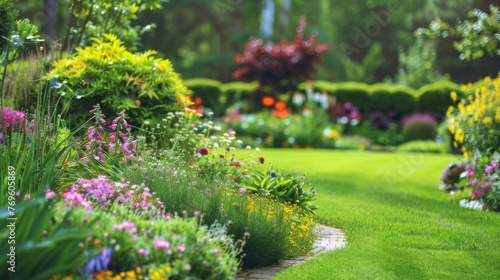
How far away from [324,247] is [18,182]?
2.64m

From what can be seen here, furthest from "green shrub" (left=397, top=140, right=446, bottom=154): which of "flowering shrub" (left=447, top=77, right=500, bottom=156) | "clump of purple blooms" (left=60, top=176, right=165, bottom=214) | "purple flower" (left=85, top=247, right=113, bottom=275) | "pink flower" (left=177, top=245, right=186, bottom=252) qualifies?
"purple flower" (left=85, top=247, right=113, bottom=275)

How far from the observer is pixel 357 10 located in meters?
47.2

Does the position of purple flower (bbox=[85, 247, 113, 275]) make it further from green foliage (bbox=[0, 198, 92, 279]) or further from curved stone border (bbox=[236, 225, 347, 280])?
curved stone border (bbox=[236, 225, 347, 280])

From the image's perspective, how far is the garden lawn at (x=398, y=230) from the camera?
6379 millimetres

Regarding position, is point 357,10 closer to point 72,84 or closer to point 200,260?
point 72,84

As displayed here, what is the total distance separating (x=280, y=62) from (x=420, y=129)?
4.14 meters

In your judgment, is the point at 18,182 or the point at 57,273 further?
the point at 18,182

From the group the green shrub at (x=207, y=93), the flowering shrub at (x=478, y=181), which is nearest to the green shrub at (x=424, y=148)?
the green shrub at (x=207, y=93)

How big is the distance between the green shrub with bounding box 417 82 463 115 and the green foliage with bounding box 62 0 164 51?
12.9m

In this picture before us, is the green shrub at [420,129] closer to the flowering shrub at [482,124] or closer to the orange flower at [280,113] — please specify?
the orange flower at [280,113]

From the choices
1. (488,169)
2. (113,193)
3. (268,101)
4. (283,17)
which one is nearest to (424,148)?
(268,101)

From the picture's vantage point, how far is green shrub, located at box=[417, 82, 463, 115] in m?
22.3

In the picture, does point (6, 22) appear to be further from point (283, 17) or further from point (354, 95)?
point (283, 17)

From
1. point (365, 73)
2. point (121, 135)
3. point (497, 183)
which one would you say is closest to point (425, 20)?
point (365, 73)
